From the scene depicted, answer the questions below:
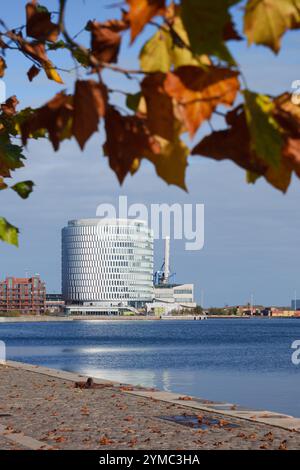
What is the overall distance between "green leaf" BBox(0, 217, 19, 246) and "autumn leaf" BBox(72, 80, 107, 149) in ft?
3.95

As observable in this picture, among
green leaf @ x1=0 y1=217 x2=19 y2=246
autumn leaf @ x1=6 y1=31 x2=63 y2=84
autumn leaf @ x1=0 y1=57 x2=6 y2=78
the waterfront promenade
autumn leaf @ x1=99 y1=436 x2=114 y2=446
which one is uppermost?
autumn leaf @ x1=0 y1=57 x2=6 y2=78

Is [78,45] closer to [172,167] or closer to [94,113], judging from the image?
[94,113]

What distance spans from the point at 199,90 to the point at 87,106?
183 millimetres

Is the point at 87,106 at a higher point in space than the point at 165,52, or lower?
lower

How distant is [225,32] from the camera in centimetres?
117

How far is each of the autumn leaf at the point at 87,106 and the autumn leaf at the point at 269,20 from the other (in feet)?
0.85

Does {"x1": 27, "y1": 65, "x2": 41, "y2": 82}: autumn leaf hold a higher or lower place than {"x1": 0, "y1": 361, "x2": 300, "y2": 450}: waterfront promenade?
higher

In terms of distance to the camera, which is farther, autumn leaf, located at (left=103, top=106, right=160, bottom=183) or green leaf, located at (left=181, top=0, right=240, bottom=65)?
autumn leaf, located at (left=103, top=106, right=160, bottom=183)

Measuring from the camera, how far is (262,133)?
47.8 inches

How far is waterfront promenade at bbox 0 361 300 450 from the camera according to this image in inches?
516

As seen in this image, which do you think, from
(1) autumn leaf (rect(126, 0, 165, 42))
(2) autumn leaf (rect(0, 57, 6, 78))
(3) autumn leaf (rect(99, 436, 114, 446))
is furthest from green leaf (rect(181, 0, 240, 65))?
(3) autumn leaf (rect(99, 436, 114, 446))

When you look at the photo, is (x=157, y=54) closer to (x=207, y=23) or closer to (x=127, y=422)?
(x=207, y=23)

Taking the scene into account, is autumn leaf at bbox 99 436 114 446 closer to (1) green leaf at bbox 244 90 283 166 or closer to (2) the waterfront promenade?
(2) the waterfront promenade

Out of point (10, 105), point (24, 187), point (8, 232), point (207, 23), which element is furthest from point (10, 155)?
point (207, 23)
